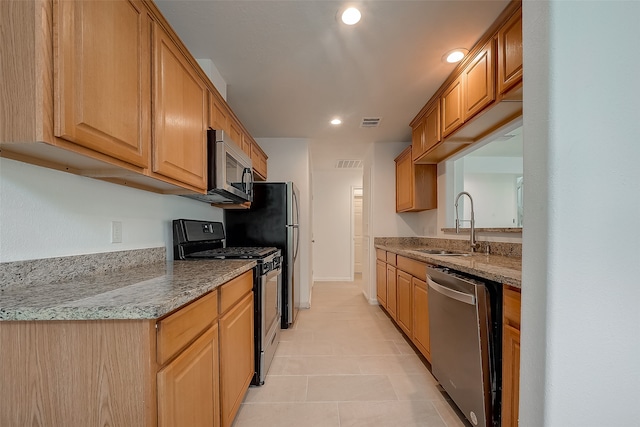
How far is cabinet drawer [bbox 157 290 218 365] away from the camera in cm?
88

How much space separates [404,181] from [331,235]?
268 cm


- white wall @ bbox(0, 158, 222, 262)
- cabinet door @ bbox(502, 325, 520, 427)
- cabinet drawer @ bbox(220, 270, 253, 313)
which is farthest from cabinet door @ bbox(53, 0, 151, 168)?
cabinet door @ bbox(502, 325, 520, 427)

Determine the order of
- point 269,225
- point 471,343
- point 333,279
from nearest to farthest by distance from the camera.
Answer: point 471,343 < point 269,225 < point 333,279

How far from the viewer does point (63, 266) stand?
3.89 ft

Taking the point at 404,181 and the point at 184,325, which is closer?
the point at 184,325

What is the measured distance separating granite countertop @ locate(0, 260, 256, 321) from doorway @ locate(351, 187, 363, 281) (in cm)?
509

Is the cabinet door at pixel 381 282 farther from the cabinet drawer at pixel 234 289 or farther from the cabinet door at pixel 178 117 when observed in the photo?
the cabinet door at pixel 178 117

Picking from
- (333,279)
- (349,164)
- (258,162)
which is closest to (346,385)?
(258,162)

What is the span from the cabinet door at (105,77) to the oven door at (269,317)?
1.27 meters

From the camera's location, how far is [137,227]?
1.71m

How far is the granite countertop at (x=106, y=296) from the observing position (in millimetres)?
776

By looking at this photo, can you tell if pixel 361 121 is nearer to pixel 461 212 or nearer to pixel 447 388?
pixel 461 212

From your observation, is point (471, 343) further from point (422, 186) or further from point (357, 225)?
point (357, 225)

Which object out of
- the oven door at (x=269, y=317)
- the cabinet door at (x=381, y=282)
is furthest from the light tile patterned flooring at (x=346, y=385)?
the cabinet door at (x=381, y=282)
